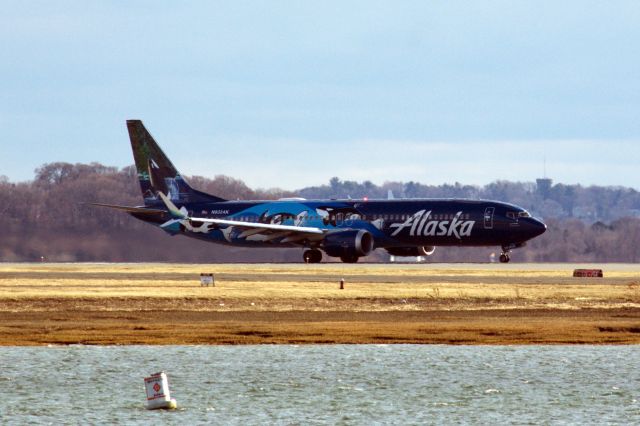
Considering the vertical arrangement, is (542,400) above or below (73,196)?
below

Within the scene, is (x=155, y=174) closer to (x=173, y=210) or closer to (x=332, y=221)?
(x=173, y=210)

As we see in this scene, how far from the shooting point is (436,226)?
8944 centimetres

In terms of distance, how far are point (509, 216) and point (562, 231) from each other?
10298 centimetres

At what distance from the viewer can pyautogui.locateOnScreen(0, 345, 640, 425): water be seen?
98.3 feet

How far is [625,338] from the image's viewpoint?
45.9 meters

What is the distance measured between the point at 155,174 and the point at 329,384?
72.7 m

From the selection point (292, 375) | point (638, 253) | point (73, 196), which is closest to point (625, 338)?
point (292, 375)

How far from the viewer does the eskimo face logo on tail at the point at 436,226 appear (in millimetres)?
89031

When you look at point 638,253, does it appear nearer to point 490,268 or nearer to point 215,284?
point 490,268

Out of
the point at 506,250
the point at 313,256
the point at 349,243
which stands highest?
the point at 349,243

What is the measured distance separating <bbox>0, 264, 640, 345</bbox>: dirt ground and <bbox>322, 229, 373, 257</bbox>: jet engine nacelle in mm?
13249

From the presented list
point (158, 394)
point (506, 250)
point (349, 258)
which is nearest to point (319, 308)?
point (158, 394)

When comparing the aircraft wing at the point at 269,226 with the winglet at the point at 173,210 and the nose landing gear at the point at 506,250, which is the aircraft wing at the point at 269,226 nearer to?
the winglet at the point at 173,210

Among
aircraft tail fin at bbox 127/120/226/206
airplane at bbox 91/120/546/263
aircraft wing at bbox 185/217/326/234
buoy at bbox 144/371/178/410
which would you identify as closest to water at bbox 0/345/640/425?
buoy at bbox 144/371/178/410
